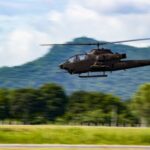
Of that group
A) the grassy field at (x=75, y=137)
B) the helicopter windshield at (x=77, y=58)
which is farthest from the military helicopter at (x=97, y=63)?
the grassy field at (x=75, y=137)

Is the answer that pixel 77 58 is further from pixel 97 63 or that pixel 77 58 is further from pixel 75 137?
pixel 75 137

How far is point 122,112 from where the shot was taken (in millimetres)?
199250

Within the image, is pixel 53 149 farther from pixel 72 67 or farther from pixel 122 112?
pixel 122 112

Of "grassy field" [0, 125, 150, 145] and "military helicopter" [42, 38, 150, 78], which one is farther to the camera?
"grassy field" [0, 125, 150, 145]

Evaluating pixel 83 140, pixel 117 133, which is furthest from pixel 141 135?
pixel 83 140

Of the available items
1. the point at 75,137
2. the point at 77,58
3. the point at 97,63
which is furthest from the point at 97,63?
the point at 75,137

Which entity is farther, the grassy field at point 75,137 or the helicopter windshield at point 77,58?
the grassy field at point 75,137

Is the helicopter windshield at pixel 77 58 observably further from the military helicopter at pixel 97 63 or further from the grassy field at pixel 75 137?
the grassy field at pixel 75 137

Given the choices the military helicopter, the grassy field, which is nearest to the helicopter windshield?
the military helicopter

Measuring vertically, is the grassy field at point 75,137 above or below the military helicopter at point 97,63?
below

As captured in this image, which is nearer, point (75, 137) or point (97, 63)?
point (97, 63)

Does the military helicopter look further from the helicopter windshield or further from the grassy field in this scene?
the grassy field

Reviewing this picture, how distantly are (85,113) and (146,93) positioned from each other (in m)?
20.0

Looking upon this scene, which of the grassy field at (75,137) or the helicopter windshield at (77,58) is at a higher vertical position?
the helicopter windshield at (77,58)
